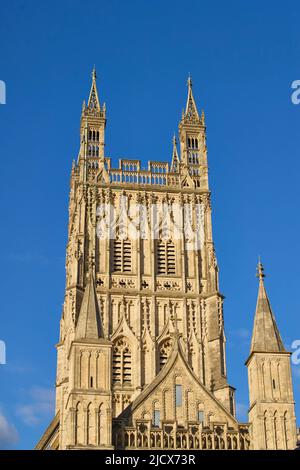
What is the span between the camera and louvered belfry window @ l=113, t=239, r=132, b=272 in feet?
200

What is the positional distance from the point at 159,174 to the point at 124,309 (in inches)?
414

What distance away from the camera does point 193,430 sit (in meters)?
44.4

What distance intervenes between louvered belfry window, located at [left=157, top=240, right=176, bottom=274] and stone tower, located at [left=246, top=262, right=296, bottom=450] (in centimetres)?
1524

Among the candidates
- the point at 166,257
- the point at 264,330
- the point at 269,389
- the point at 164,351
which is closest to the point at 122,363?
the point at 164,351

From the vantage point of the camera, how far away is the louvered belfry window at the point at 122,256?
6081cm

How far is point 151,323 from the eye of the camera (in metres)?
58.8

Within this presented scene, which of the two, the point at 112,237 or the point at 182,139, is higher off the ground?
the point at 182,139

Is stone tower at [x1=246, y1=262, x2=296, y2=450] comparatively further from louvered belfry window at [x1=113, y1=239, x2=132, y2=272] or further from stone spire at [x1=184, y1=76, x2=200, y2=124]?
stone spire at [x1=184, y1=76, x2=200, y2=124]

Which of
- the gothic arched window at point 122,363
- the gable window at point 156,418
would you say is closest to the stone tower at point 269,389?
the gable window at point 156,418

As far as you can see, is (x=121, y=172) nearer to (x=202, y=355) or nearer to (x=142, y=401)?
(x=202, y=355)

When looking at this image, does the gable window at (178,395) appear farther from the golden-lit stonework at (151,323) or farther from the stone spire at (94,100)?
the stone spire at (94,100)

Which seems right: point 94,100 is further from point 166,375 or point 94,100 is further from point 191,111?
point 166,375

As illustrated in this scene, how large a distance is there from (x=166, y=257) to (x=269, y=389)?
19023mm
